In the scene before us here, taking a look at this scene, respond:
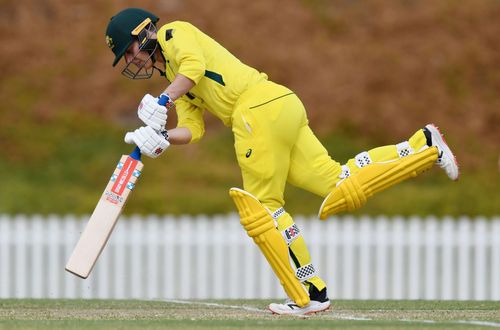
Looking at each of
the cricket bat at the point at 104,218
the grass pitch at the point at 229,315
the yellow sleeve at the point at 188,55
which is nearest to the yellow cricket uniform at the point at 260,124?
the yellow sleeve at the point at 188,55

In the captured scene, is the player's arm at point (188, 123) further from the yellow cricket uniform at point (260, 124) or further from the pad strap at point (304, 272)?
the pad strap at point (304, 272)

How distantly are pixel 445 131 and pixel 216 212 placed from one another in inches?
141

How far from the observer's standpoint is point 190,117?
19.4 feet

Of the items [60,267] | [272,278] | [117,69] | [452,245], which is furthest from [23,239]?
[117,69]

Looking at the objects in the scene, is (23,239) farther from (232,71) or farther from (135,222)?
(232,71)

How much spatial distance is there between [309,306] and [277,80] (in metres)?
9.34

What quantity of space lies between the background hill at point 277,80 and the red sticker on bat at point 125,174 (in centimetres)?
622

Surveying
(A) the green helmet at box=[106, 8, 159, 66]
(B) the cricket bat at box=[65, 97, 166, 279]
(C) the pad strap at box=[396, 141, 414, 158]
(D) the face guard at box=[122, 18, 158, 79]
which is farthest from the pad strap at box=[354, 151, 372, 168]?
(A) the green helmet at box=[106, 8, 159, 66]

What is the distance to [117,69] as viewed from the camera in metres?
15.0

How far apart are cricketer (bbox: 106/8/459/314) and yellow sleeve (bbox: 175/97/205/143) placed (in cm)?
18

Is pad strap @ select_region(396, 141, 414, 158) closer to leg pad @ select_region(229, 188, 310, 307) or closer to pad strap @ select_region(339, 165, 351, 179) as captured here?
pad strap @ select_region(339, 165, 351, 179)

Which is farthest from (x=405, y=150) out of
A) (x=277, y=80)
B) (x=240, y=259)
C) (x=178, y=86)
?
(x=277, y=80)

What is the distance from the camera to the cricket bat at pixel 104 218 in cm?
545

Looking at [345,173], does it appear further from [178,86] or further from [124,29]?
[124,29]
